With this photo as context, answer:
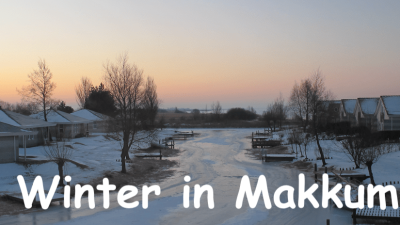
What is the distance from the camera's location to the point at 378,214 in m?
13.1

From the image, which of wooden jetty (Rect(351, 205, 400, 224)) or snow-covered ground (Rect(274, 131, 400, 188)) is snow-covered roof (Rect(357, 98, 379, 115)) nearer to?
snow-covered ground (Rect(274, 131, 400, 188))

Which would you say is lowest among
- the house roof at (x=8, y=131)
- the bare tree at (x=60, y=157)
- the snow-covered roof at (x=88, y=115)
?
the bare tree at (x=60, y=157)

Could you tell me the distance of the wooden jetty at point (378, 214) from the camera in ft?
42.1

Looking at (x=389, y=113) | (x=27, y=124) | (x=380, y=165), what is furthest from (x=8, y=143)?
(x=389, y=113)

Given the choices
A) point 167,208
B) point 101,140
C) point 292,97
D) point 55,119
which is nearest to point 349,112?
point 292,97

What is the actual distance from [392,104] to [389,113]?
241 cm

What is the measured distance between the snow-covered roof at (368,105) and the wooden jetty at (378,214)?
37.4 m

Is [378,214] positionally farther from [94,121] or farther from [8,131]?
[94,121]

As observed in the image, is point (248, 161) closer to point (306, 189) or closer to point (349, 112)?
point (306, 189)

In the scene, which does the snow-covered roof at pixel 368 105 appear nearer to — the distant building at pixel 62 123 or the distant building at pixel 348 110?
the distant building at pixel 348 110

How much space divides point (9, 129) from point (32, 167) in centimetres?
363

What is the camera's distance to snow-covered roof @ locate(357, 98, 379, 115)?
47.7m

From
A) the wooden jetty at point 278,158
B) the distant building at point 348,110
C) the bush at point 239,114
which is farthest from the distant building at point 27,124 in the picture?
the bush at point 239,114

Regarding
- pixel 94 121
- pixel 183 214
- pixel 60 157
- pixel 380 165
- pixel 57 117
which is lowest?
pixel 183 214
